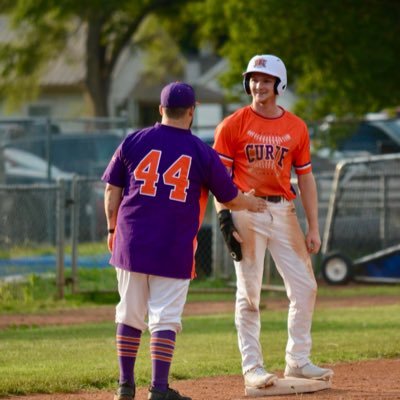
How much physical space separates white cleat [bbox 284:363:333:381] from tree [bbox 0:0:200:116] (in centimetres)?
2940

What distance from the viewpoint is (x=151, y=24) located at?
45.7m

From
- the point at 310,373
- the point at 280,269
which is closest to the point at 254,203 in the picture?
the point at 280,269

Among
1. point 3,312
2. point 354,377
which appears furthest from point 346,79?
point 354,377

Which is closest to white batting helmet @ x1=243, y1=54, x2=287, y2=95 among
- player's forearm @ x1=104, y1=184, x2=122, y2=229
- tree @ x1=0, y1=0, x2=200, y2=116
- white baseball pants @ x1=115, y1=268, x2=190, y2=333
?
player's forearm @ x1=104, y1=184, x2=122, y2=229

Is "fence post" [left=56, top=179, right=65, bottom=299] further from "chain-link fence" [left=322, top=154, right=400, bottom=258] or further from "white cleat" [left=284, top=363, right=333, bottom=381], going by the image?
"white cleat" [left=284, top=363, right=333, bottom=381]

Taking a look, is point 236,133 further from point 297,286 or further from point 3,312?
point 3,312

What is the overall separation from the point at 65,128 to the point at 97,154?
14.9 metres

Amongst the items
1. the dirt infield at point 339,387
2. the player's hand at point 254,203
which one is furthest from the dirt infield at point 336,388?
the player's hand at point 254,203

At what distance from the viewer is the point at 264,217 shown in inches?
330

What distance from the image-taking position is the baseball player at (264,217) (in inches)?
328

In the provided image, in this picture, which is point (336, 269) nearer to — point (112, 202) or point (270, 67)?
point (270, 67)

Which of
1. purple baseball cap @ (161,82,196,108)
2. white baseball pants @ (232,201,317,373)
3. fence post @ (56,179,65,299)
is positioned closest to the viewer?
purple baseball cap @ (161,82,196,108)

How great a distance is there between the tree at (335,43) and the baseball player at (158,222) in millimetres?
15858

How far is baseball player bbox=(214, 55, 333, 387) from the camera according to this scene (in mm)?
8328
